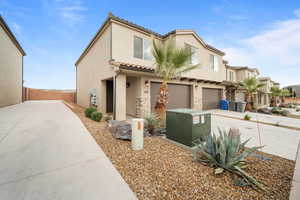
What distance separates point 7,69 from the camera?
1080cm

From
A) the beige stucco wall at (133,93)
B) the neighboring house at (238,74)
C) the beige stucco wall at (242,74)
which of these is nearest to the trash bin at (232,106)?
the neighboring house at (238,74)

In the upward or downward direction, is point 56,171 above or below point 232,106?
below

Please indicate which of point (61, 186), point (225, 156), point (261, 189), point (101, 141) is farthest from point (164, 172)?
point (101, 141)

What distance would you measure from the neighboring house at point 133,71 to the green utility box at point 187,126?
3.58m

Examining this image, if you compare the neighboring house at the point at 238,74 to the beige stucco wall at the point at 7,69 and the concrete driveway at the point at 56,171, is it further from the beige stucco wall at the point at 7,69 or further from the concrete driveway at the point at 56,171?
the beige stucco wall at the point at 7,69

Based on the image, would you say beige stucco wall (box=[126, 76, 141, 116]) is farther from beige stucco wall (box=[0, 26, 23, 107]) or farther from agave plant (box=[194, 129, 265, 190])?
beige stucco wall (box=[0, 26, 23, 107])

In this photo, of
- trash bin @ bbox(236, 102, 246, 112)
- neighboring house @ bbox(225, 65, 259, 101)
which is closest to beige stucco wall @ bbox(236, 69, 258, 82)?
neighboring house @ bbox(225, 65, 259, 101)

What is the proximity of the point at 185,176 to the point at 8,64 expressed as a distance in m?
17.0

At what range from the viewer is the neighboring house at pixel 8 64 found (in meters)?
9.81

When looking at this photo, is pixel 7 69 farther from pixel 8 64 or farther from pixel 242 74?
pixel 242 74

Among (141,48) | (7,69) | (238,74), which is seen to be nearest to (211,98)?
(141,48)

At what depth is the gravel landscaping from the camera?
71.8 inches

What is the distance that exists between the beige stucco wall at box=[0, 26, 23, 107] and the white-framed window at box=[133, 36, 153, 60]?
36.3 ft

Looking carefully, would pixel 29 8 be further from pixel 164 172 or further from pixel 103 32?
pixel 164 172
